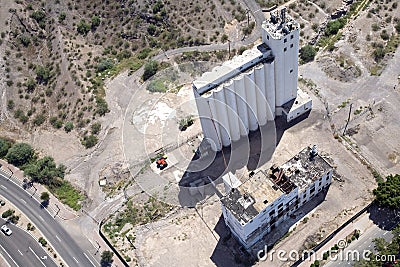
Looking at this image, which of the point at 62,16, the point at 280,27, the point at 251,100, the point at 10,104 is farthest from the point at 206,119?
the point at 62,16

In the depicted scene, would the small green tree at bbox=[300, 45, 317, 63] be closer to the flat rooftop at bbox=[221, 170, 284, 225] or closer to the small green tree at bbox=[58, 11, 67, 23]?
the flat rooftop at bbox=[221, 170, 284, 225]

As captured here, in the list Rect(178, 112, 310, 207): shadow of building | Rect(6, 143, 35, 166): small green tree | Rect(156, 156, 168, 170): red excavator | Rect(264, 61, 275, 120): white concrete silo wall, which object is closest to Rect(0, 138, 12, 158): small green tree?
Rect(6, 143, 35, 166): small green tree

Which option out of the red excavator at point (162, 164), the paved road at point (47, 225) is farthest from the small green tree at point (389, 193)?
the paved road at point (47, 225)

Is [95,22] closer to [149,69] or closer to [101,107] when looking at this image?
[149,69]

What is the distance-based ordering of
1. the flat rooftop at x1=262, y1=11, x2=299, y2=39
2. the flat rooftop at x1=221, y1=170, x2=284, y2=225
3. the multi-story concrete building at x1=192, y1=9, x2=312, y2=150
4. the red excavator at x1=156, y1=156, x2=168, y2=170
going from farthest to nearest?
the red excavator at x1=156, y1=156, x2=168, y2=170 < the flat rooftop at x1=262, y1=11, x2=299, y2=39 < the multi-story concrete building at x1=192, y1=9, x2=312, y2=150 < the flat rooftop at x1=221, y1=170, x2=284, y2=225

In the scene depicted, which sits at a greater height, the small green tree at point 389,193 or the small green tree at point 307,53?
the small green tree at point 307,53

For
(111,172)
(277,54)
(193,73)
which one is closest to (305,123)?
(277,54)

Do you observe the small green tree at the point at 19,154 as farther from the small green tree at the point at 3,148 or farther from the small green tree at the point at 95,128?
the small green tree at the point at 95,128
